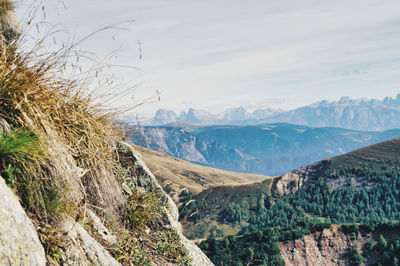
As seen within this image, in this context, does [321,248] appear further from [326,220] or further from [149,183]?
[149,183]

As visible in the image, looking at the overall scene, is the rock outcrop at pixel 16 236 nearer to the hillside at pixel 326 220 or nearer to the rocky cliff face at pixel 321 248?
the hillside at pixel 326 220

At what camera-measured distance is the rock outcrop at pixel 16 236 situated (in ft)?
9.17

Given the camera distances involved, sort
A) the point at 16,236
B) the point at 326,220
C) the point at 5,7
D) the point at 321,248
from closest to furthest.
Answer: the point at 16,236, the point at 5,7, the point at 321,248, the point at 326,220

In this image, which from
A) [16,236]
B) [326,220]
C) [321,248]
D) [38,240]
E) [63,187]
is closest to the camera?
[16,236]

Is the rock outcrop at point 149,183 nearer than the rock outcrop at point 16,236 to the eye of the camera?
No

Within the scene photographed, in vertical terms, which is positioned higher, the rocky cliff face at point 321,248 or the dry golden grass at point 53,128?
the dry golden grass at point 53,128

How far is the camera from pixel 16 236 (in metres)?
2.93

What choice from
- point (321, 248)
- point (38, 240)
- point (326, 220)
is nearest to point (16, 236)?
point (38, 240)

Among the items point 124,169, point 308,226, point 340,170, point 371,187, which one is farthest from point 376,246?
point 340,170

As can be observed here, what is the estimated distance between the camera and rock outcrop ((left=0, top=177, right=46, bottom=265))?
2794 mm

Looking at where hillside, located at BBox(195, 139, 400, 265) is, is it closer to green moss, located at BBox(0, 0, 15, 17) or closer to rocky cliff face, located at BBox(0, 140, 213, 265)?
green moss, located at BBox(0, 0, 15, 17)

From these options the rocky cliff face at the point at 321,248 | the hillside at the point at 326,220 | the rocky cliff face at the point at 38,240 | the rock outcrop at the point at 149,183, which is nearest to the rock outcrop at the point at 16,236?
the rocky cliff face at the point at 38,240

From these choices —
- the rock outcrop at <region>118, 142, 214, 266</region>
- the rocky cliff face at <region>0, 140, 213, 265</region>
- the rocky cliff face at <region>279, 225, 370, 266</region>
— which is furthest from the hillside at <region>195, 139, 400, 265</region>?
the rocky cliff face at <region>0, 140, 213, 265</region>

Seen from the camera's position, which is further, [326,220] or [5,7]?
[326,220]
